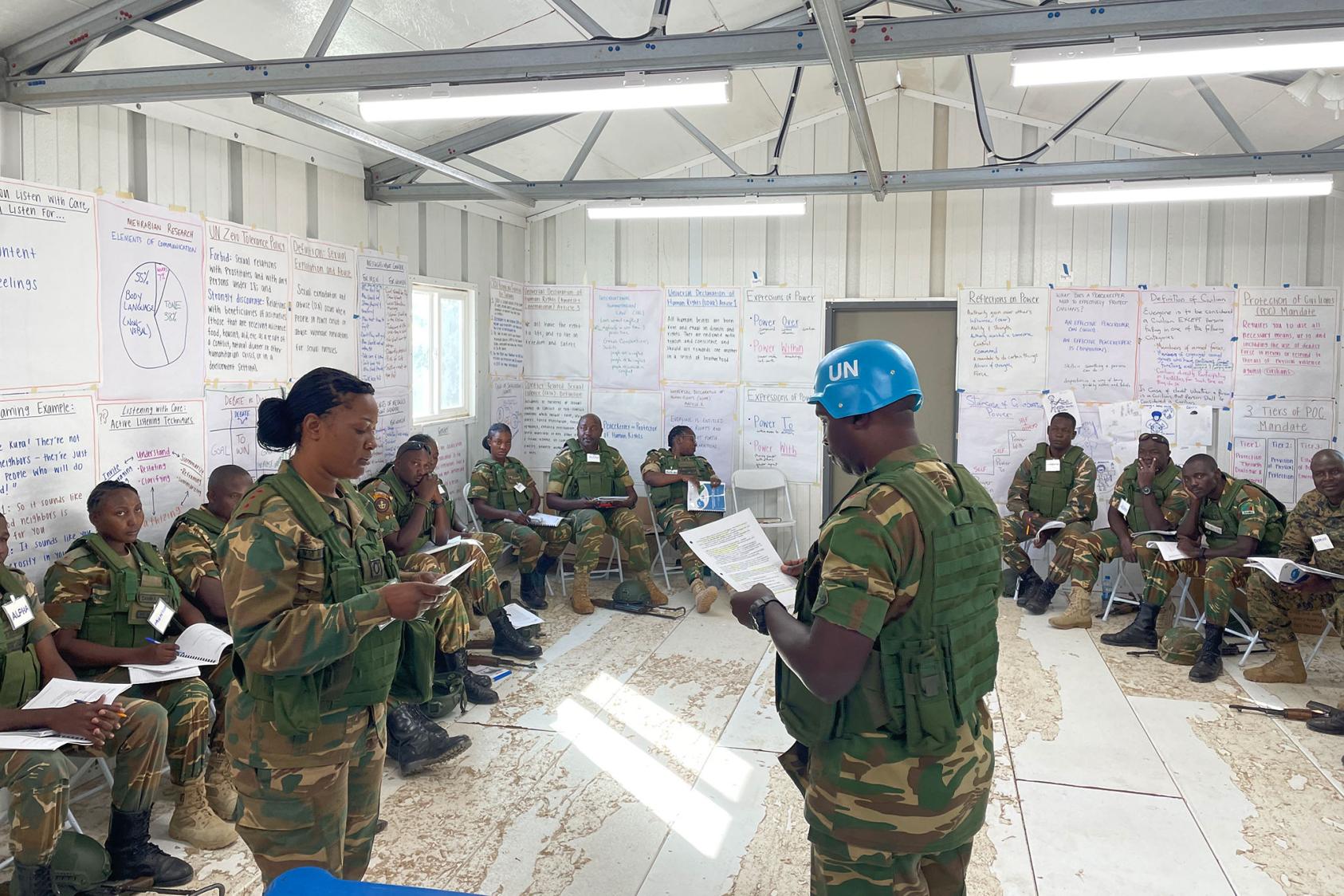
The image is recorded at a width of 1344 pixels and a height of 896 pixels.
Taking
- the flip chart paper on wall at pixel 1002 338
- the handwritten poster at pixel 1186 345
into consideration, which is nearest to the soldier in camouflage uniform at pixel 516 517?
the flip chart paper on wall at pixel 1002 338

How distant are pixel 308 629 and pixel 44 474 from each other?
2.63 meters

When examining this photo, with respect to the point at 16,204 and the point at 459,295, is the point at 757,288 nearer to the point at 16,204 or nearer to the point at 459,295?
the point at 459,295

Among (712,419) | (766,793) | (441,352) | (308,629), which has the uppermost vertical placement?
(441,352)

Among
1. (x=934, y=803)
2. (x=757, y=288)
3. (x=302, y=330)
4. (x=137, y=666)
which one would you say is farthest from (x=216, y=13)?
(x=757, y=288)

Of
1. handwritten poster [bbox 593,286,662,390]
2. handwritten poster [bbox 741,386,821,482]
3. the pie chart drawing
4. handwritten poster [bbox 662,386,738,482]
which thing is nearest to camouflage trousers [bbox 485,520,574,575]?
handwritten poster [bbox 662,386,738,482]

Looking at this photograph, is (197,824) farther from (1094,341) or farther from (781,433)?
(1094,341)

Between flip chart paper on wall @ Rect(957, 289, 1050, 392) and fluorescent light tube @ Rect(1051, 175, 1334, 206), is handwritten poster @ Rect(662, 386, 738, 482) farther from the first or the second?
fluorescent light tube @ Rect(1051, 175, 1334, 206)

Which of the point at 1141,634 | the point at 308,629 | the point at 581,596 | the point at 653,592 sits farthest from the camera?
the point at 653,592

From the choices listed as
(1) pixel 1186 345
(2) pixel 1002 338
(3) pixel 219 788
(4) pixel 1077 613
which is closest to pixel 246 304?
(3) pixel 219 788

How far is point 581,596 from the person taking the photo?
20.7 ft

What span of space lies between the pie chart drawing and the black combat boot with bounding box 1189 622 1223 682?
5.73m

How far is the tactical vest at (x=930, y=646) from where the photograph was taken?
1.73m

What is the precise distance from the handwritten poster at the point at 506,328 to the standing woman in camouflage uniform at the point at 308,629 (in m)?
5.42

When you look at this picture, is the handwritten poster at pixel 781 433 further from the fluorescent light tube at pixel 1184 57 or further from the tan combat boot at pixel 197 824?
the tan combat boot at pixel 197 824
